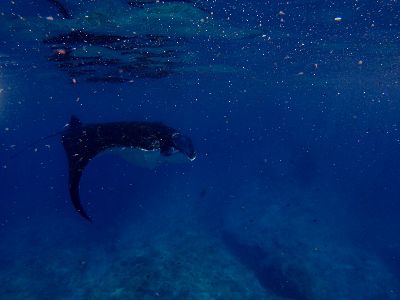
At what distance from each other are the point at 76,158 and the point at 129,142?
52.7 inches

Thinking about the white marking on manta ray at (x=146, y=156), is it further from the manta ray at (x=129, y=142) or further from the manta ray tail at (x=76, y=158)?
the manta ray tail at (x=76, y=158)

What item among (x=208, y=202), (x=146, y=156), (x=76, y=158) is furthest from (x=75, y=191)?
(x=208, y=202)

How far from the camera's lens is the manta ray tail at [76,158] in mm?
6582

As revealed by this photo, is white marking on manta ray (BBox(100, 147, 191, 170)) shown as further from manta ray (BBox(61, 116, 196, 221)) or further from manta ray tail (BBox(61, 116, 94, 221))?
manta ray tail (BBox(61, 116, 94, 221))

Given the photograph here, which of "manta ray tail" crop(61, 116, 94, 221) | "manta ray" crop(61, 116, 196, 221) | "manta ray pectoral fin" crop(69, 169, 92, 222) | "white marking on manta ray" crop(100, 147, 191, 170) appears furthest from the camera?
"white marking on manta ray" crop(100, 147, 191, 170)

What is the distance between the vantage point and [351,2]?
11.7 metres

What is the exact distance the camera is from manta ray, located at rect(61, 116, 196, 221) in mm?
8102

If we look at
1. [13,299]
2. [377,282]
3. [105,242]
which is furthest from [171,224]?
[377,282]

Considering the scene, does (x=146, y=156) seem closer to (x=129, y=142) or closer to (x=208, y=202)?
(x=129, y=142)

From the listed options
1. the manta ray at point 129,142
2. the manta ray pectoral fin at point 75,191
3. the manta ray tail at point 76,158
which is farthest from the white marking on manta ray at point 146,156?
the manta ray pectoral fin at point 75,191

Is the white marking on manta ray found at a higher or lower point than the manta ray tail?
lower

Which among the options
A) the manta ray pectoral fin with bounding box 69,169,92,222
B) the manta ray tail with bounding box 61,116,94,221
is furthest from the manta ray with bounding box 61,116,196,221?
the manta ray pectoral fin with bounding box 69,169,92,222

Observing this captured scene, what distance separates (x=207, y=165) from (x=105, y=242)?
28702 millimetres

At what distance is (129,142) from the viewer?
8.22 meters
